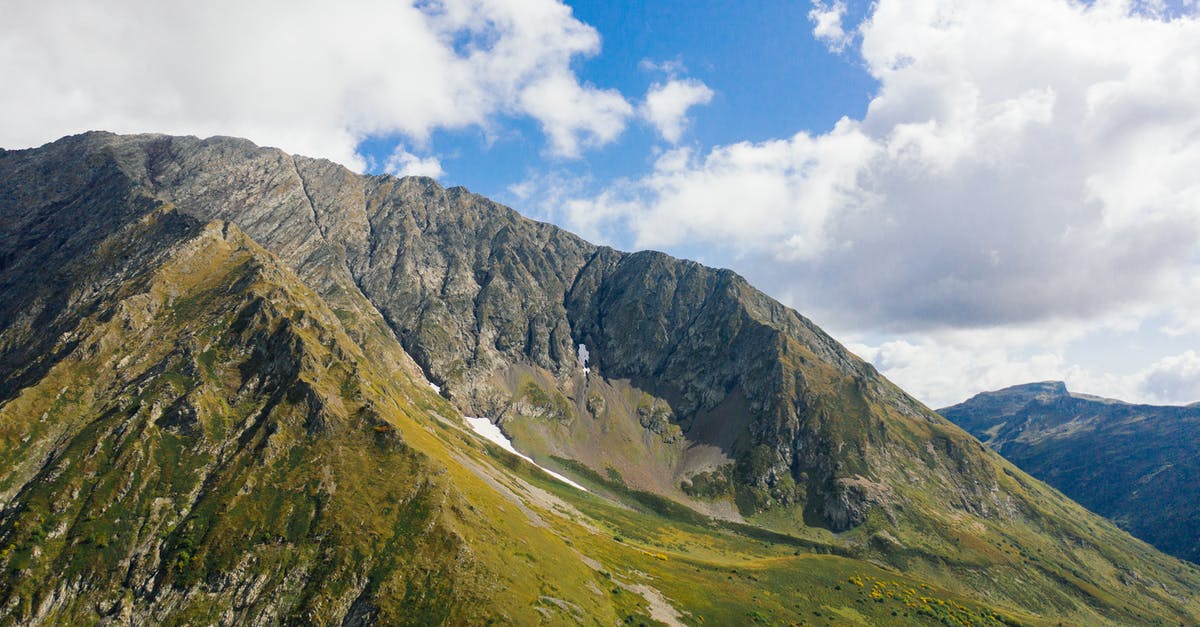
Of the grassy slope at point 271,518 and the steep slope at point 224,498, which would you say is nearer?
the steep slope at point 224,498

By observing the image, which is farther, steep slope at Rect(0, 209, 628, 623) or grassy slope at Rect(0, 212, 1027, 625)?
grassy slope at Rect(0, 212, 1027, 625)

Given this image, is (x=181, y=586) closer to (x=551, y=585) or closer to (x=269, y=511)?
(x=269, y=511)

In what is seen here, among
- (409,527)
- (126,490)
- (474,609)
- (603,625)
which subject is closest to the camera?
(474,609)

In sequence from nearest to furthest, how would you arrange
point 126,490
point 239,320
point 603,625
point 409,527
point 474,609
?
point 474,609
point 603,625
point 409,527
point 126,490
point 239,320

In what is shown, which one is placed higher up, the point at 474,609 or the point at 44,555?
the point at 474,609

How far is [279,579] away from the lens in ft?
325

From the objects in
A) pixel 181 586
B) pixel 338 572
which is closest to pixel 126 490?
pixel 181 586

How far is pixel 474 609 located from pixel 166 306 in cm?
17836

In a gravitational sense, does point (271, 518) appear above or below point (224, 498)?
above

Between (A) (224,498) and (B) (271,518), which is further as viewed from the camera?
(A) (224,498)

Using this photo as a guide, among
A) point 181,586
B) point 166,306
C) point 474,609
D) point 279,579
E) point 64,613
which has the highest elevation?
point 166,306

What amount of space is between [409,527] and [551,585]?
104 ft

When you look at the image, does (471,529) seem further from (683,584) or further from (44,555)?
(44,555)

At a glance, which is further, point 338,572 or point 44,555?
point 44,555
